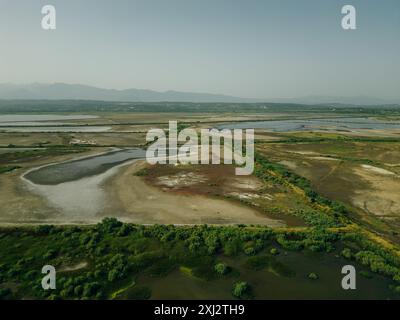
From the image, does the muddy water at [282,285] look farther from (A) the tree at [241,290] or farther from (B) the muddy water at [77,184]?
(B) the muddy water at [77,184]

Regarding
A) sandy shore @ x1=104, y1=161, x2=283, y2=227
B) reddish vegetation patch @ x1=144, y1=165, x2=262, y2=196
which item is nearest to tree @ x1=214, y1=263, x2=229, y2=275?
sandy shore @ x1=104, y1=161, x2=283, y2=227

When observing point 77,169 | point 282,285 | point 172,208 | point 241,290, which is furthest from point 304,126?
point 241,290

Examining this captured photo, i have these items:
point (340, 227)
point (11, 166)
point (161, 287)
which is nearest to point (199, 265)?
point (161, 287)

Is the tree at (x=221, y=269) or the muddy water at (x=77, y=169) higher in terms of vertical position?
the muddy water at (x=77, y=169)

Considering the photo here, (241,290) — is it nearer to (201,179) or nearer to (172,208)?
(172,208)

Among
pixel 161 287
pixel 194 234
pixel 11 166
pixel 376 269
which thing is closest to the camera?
pixel 161 287

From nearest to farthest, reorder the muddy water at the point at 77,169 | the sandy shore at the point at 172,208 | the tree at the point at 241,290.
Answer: the tree at the point at 241,290, the sandy shore at the point at 172,208, the muddy water at the point at 77,169

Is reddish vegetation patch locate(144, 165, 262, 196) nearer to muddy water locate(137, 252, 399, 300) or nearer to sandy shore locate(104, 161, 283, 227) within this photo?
sandy shore locate(104, 161, 283, 227)

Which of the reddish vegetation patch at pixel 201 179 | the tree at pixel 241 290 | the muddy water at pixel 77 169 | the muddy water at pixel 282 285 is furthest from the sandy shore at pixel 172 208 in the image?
the tree at pixel 241 290

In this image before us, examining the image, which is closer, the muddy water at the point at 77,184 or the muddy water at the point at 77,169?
the muddy water at the point at 77,184

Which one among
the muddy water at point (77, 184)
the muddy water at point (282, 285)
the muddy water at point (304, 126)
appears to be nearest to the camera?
the muddy water at point (282, 285)
